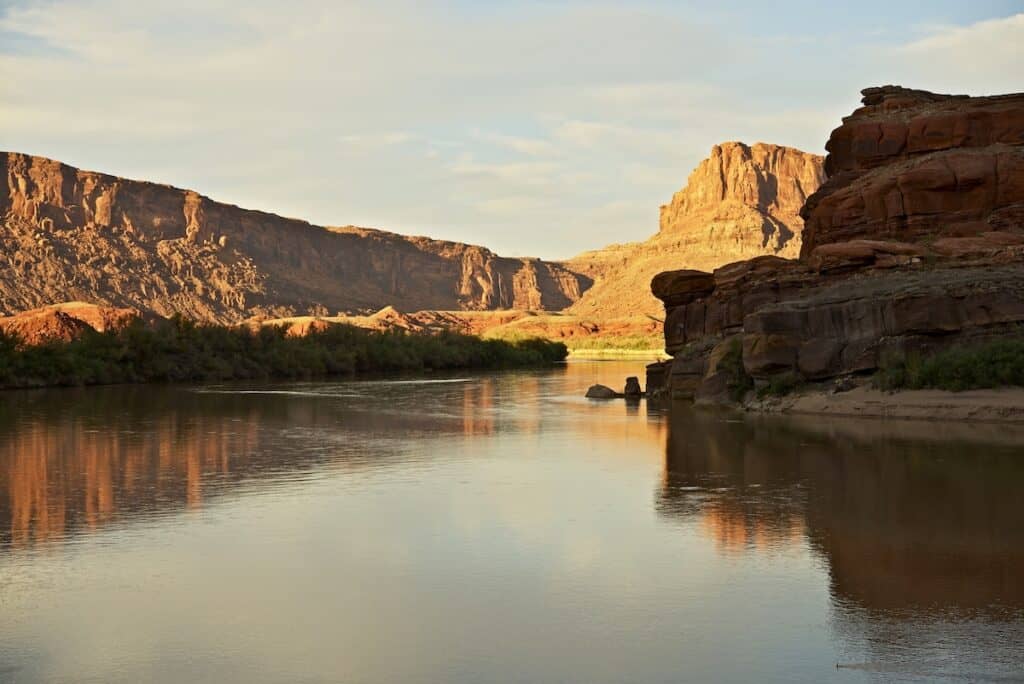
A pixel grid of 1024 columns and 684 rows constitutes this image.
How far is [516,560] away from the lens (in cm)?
1181

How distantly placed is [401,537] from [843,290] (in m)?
22.2

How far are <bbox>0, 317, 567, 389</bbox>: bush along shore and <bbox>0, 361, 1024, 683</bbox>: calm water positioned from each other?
97.9 ft

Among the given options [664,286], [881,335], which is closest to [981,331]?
[881,335]

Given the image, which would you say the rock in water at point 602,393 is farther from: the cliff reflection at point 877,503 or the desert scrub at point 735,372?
the cliff reflection at point 877,503

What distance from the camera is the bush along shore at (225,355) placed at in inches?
2024

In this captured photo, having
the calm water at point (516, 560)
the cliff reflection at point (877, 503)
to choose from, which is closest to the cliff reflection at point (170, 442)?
the calm water at point (516, 560)

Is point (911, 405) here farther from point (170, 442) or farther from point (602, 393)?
point (170, 442)

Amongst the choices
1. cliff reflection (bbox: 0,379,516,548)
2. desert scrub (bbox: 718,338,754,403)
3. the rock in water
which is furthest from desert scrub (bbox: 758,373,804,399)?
the rock in water

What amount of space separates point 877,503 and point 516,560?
5.70 meters

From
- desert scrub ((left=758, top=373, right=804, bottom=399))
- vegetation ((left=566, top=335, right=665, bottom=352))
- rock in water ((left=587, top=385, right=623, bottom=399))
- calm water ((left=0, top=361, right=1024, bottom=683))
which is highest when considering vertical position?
vegetation ((left=566, top=335, right=665, bottom=352))

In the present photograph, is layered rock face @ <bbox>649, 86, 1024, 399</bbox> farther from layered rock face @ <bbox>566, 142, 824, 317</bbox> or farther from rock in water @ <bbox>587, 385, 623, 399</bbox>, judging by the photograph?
layered rock face @ <bbox>566, 142, 824, 317</bbox>

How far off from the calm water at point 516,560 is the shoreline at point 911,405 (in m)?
2.14

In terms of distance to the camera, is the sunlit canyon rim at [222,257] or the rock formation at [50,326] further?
the sunlit canyon rim at [222,257]

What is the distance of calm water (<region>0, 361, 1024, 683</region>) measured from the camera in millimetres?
8312
